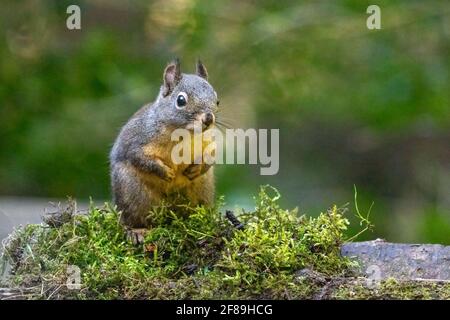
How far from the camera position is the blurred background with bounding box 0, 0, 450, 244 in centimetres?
749

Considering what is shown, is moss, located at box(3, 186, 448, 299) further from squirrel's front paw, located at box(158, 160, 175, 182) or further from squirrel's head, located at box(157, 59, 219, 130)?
squirrel's head, located at box(157, 59, 219, 130)

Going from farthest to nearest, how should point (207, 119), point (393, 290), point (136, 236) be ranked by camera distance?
point (207, 119), point (136, 236), point (393, 290)

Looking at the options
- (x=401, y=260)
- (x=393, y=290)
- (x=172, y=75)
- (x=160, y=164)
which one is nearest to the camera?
(x=393, y=290)

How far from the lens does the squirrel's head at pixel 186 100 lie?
4473 mm


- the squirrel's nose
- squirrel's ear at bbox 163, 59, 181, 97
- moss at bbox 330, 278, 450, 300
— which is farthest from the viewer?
squirrel's ear at bbox 163, 59, 181, 97

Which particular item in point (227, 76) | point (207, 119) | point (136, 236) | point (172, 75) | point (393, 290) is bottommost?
point (393, 290)

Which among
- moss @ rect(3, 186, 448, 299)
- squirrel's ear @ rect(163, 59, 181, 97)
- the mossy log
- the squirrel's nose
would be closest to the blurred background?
squirrel's ear @ rect(163, 59, 181, 97)

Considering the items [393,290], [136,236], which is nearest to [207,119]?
[136,236]

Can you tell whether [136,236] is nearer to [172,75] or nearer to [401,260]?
[172,75]

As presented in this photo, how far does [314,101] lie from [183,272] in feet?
14.8

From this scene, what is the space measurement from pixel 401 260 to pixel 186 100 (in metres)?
1.22

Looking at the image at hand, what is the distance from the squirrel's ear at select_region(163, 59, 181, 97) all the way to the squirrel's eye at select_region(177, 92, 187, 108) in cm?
12

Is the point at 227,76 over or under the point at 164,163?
over

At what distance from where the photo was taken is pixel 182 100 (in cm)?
455
